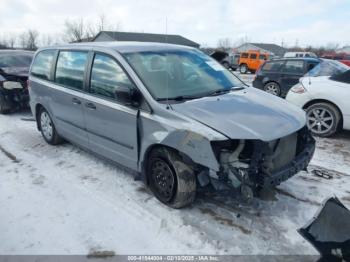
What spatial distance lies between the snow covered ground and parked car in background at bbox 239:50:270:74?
25.6 meters

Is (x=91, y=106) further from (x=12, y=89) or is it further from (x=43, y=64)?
(x=12, y=89)

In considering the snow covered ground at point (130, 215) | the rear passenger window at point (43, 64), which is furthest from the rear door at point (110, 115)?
the rear passenger window at point (43, 64)

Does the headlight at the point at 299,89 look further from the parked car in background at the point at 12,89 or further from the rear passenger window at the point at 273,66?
the parked car in background at the point at 12,89

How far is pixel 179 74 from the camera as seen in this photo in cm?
372

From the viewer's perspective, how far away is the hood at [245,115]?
279 centimetres

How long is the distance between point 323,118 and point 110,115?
4.30m

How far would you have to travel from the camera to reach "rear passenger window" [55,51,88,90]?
4215 millimetres

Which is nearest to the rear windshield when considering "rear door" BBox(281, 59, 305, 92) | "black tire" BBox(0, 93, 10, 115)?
"black tire" BBox(0, 93, 10, 115)

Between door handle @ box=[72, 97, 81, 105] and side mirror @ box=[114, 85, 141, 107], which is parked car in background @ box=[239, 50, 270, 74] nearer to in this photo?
door handle @ box=[72, 97, 81, 105]

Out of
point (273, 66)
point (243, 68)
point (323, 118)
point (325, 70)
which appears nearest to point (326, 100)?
point (323, 118)

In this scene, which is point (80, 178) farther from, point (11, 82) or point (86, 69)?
point (11, 82)

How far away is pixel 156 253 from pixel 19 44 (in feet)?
264

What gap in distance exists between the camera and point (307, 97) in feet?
19.7

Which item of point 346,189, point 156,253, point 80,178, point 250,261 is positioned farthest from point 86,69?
Answer: point 346,189
